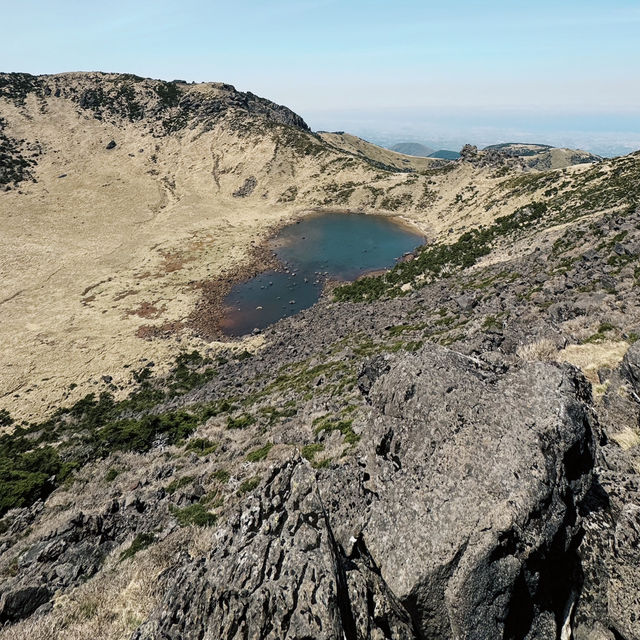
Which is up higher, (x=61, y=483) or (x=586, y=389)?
(x=586, y=389)

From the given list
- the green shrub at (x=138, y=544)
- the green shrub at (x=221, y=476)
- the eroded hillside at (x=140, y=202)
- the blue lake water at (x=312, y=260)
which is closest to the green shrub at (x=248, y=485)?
the green shrub at (x=221, y=476)

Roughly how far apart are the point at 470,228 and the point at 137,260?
69.2 m

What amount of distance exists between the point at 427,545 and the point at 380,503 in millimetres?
1787

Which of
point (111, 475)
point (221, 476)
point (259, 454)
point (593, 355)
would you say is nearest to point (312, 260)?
point (111, 475)

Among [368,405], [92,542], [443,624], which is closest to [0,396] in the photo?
[92,542]

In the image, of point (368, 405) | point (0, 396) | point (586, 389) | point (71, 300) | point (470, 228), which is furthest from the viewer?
point (470, 228)

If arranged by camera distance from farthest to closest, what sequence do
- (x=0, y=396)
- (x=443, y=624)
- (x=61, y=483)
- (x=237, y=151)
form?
1. (x=237, y=151)
2. (x=0, y=396)
3. (x=61, y=483)
4. (x=443, y=624)

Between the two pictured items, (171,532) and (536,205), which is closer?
(171,532)

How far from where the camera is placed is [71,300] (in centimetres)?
5925

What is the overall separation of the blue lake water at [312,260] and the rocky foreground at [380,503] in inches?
1105

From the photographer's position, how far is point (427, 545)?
8.48m

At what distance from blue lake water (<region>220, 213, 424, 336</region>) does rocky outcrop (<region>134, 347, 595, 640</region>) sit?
43.0 meters

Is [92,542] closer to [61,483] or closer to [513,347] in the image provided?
[61,483]

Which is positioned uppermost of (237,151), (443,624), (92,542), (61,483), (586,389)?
(237,151)
